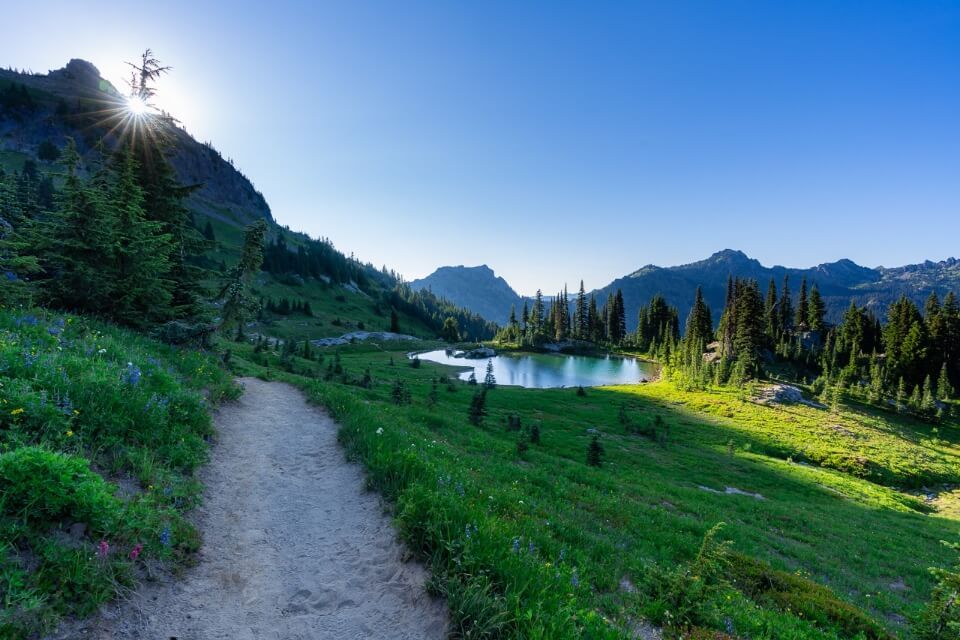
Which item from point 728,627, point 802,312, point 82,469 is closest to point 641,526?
point 728,627

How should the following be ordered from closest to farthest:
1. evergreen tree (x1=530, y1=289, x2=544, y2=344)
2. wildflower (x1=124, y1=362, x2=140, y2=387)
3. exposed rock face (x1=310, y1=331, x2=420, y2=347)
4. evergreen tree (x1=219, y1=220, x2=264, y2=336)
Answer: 1. wildflower (x1=124, y1=362, x2=140, y2=387)
2. evergreen tree (x1=219, y1=220, x2=264, y2=336)
3. exposed rock face (x1=310, y1=331, x2=420, y2=347)
4. evergreen tree (x1=530, y1=289, x2=544, y2=344)

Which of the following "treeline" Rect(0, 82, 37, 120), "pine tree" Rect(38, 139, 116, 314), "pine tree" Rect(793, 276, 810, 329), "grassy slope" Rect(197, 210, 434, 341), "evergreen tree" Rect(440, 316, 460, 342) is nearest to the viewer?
"pine tree" Rect(38, 139, 116, 314)

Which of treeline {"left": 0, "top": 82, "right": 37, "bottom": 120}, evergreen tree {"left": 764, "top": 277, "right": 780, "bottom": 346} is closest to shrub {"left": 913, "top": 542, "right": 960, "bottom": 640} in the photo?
evergreen tree {"left": 764, "top": 277, "right": 780, "bottom": 346}

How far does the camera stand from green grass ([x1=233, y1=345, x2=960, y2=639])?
6.11 meters

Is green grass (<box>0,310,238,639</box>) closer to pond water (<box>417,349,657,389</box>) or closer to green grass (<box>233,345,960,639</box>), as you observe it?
green grass (<box>233,345,960,639</box>)

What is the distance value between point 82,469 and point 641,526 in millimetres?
14117

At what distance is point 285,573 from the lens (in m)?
6.72

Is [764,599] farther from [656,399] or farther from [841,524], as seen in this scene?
[656,399]

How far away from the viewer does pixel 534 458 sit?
836 inches

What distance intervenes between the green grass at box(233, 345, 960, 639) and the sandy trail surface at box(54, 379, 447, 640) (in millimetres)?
620

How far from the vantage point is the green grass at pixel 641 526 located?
611cm

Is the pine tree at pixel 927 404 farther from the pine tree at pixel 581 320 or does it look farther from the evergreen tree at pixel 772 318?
the pine tree at pixel 581 320

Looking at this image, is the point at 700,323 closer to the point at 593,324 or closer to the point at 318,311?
the point at 593,324

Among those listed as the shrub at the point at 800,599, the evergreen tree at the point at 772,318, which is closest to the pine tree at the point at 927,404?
the evergreen tree at the point at 772,318
